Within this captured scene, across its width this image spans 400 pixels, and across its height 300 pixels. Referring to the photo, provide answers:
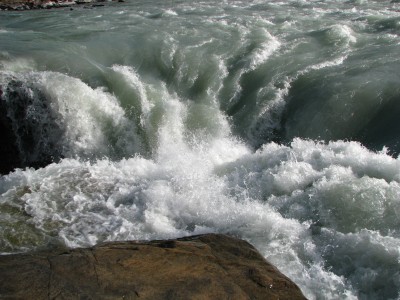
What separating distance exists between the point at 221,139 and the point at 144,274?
20.2ft

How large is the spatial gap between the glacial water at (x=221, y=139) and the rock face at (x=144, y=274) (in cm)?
104

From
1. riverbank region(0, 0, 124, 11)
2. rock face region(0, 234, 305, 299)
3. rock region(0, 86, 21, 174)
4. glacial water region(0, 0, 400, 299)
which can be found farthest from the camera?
riverbank region(0, 0, 124, 11)

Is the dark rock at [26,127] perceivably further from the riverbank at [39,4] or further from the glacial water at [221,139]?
the riverbank at [39,4]

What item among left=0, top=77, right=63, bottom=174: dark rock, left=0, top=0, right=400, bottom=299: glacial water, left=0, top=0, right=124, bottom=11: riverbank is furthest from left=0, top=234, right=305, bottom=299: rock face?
left=0, top=0, right=124, bottom=11: riverbank

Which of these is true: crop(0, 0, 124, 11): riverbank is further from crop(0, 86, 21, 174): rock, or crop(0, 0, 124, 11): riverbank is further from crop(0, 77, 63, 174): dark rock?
crop(0, 86, 21, 174): rock

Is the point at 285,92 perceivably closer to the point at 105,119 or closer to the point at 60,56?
the point at 105,119

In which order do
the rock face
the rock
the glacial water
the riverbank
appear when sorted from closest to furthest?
the rock face
the glacial water
the rock
the riverbank

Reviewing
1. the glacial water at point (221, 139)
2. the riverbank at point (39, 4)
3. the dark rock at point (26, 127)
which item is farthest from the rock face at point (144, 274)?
the riverbank at point (39, 4)

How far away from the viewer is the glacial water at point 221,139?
20.1ft

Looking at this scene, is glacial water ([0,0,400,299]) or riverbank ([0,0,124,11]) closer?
glacial water ([0,0,400,299])

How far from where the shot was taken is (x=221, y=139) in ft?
33.2

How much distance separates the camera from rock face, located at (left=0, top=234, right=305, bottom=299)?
3.93 m

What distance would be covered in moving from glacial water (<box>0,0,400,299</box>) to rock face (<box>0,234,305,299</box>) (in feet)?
3.40

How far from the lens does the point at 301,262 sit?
558 cm
